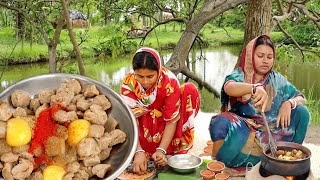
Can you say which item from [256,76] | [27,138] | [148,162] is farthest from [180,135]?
[27,138]

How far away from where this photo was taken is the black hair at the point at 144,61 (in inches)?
99.0

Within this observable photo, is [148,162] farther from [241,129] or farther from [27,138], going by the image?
[27,138]

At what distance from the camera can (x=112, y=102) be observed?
91.4 inches

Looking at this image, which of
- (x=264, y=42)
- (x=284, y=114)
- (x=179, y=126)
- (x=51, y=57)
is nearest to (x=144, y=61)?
(x=179, y=126)

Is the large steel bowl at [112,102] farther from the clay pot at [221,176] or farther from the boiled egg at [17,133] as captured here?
the clay pot at [221,176]

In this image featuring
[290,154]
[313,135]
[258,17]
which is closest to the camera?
[290,154]

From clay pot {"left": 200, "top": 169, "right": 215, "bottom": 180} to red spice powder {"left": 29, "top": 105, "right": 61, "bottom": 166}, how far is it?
36.3 inches

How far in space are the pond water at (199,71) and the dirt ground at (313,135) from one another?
4.51 meters

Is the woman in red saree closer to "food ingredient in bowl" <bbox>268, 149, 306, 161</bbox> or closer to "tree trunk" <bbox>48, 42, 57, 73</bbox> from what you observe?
"food ingredient in bowl" <bbox>268, 149, 306, 161</bbox>

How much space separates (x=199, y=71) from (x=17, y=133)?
9.48 metres

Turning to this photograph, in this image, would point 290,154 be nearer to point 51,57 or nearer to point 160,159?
point 160,159

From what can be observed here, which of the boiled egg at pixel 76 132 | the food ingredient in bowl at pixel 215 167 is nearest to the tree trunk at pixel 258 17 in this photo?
the food ingredient in bowl at pixel 215 167

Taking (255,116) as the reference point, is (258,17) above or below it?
above

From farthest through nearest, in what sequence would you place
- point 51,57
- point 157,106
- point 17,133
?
point 51,57 → point 157,106 → point 17,133
